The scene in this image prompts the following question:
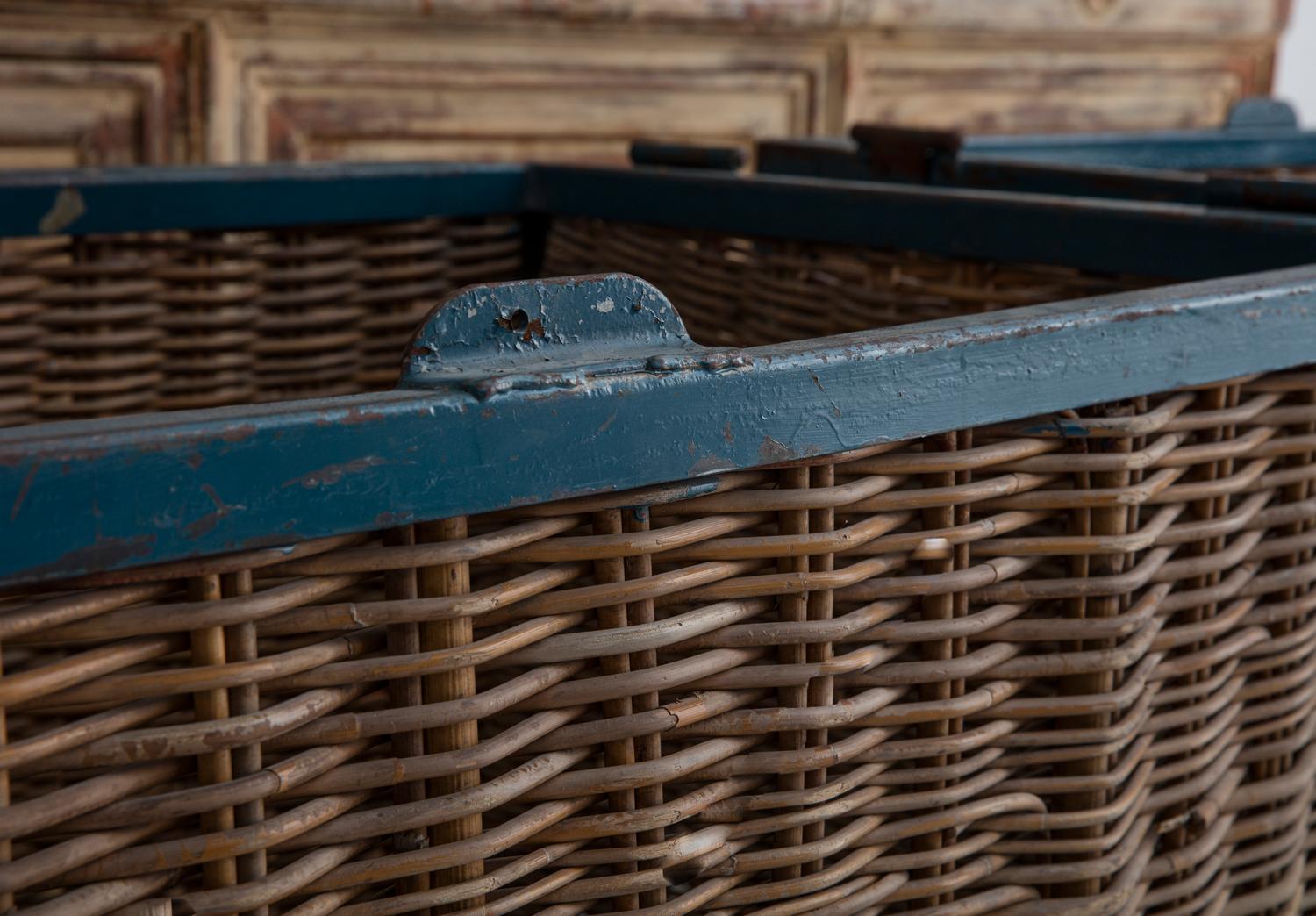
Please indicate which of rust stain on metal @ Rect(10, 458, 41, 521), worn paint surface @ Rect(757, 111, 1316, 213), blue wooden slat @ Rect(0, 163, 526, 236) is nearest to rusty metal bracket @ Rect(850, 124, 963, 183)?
worn paint surface @ Rect(757, 111, 1316, 213)

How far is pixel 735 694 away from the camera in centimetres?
51

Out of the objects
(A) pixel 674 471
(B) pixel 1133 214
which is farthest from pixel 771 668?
(B) pixel 1133 214

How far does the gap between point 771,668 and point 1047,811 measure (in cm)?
18

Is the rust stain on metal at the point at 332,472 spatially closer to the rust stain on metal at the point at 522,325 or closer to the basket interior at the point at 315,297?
the rust stain on metal at the point at 522,325

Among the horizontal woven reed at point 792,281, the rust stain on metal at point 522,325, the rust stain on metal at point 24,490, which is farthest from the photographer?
the horizontal woven reed at point 792,281

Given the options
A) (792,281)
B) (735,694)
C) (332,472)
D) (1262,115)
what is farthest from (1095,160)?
(332,472)

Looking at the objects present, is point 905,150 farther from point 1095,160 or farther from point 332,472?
point 332,472

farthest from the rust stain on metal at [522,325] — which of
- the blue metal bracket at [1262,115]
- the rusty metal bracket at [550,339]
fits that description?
the blue metal bracket at [1262,115]

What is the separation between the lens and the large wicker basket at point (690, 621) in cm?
39

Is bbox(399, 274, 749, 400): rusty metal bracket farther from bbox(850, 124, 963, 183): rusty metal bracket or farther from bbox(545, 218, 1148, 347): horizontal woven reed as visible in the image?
bbox(850, 124, 963, 183): rusty metal bracket

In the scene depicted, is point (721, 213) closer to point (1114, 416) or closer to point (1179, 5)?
point (1114, 416)

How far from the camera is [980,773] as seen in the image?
1.93 feet

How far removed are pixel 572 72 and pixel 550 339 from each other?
1977 millimetres

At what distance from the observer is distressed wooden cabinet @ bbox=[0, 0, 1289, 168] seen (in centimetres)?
195
